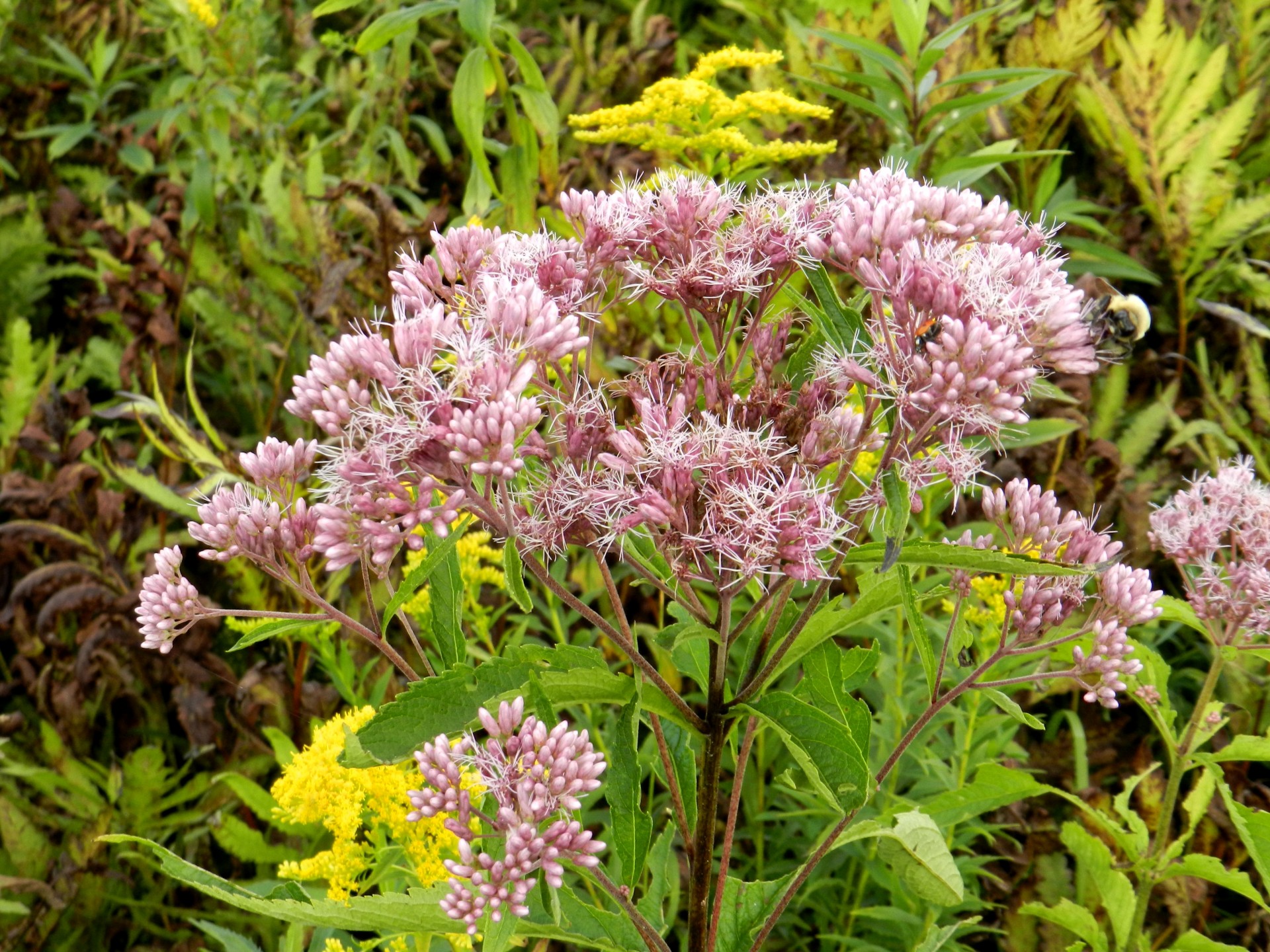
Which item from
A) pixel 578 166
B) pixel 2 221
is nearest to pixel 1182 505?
pixel 578 166

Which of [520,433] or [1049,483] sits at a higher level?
[1049,483]

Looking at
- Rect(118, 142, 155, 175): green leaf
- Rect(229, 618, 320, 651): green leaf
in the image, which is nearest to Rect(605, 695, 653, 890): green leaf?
Rect(229, 618, 320, 651): green leaf

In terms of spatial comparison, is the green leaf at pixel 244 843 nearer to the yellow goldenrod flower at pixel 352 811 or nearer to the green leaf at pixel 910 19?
the yellow goldenrod flower at pixel 352 811

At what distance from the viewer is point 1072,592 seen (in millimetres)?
1254

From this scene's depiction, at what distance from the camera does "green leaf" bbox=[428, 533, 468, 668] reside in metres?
1.18

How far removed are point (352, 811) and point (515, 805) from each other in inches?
16.2

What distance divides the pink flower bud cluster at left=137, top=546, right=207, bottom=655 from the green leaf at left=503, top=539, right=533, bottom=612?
365 millimetres

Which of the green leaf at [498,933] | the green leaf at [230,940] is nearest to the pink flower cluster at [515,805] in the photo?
the green leaf at [498,933]

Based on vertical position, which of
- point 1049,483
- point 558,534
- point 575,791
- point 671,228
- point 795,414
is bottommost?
point 575,791

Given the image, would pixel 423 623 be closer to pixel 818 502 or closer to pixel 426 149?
pixel 818 502

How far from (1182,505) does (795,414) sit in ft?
2.73

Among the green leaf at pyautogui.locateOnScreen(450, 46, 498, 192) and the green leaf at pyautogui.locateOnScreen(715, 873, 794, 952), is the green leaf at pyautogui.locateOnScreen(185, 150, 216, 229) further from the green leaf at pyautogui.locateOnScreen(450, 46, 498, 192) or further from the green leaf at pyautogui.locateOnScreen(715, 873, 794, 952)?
the green leaf at pyautogui.locateOnScreen(715, 873, 794, 952)

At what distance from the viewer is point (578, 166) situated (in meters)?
3.22

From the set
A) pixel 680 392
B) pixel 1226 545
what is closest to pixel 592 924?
pixel 680 392
